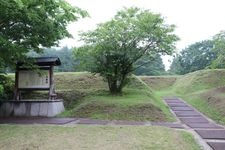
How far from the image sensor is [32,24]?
1178cm

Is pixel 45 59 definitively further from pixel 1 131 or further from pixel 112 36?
pixel 1 131

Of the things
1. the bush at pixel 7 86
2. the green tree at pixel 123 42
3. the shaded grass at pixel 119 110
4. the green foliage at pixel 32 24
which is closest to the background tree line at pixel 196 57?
the green tree at pixel 123 42

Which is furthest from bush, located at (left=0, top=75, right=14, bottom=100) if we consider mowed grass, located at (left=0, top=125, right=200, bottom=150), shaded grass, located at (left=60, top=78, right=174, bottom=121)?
mowed grass, located at (left=0, top=125, right=200, bottom=150)

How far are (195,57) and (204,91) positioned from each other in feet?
123

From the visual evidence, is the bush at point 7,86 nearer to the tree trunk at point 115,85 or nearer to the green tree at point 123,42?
the green tree at point 123,42

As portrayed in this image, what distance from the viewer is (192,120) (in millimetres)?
13969

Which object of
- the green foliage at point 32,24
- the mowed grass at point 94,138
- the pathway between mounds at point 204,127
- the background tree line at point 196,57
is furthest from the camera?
the background tree line at point 196,57

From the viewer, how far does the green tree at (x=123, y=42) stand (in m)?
18.6

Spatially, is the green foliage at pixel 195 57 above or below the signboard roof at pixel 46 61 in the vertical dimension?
above

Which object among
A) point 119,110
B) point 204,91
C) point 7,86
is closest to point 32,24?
point 119,110

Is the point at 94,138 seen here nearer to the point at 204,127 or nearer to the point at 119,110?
the point at 204,127

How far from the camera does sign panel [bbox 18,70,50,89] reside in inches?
638

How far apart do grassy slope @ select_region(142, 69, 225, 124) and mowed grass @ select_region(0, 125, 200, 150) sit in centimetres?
733

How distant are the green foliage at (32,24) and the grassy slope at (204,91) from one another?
8.55m
